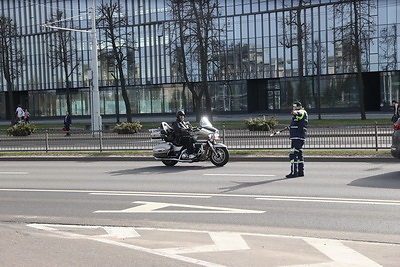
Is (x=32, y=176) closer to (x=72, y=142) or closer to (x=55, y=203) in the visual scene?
(x=55, y=203)

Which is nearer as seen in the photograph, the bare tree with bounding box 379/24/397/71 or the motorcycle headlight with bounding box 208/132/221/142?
the motorcycle headlight with bounding box 208/132/221/142

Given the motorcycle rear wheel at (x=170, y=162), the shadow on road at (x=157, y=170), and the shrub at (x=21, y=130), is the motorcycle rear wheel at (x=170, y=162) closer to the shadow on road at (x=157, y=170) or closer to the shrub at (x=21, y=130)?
the shadow on road at (x=157, y=170)

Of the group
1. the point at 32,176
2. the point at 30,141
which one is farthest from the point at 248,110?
the point at 32,176

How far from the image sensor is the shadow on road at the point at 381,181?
38.3ft

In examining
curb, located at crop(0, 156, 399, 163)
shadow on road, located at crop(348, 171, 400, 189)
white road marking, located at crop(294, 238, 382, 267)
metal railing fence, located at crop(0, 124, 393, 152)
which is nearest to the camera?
white road marking, located at crop(294, 238, 382, 267)

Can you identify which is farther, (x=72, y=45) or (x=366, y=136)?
(x=72, y=45)

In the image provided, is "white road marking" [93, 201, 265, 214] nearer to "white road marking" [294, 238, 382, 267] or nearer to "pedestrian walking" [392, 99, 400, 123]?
"white road marking" [294, 238, 382, 267]

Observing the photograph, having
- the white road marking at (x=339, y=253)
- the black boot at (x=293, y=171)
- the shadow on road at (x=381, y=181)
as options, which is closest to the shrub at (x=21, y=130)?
the black boot at (x=293, y=171)

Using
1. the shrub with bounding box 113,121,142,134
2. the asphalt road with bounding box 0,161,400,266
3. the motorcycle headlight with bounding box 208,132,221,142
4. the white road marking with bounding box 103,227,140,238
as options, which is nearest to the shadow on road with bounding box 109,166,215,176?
the asphalt road with bounding box 0,161,400,266

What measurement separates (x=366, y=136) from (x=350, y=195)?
8762mm

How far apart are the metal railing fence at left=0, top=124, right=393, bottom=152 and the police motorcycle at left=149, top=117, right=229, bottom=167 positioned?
3.92m

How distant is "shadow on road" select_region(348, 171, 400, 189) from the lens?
1167cm

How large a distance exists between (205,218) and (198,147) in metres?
7.68

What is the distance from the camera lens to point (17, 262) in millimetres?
6242
